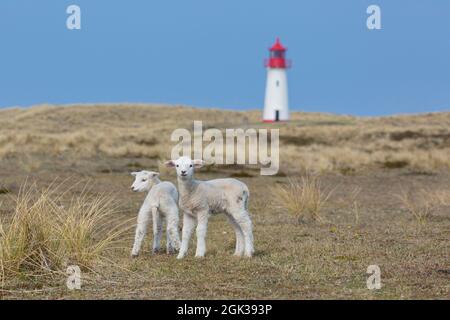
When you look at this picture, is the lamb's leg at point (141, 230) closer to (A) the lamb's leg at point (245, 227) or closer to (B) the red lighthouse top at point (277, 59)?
(A) the lamb's leg at point (245, 227)

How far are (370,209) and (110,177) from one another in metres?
10.6

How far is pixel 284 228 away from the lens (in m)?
14.6

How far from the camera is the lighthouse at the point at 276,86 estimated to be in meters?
66.8

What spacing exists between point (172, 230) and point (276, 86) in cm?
5760

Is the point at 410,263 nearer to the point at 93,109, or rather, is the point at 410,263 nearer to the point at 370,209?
the point at 370,209

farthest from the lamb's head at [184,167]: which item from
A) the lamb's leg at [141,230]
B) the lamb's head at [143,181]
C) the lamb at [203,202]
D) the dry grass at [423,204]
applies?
the dry grass at [423,204]

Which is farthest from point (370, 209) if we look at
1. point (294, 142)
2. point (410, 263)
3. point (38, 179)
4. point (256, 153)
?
point (294, 142)

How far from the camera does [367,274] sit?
962cm

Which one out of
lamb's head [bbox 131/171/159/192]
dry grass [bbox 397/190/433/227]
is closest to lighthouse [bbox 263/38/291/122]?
dry grass [bbox 397/190/433/227]

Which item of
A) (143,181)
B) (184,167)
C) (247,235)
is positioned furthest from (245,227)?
(143,181)

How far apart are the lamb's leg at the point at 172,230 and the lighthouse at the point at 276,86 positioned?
5549 centimetres

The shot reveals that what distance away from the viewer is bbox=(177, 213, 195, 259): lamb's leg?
10.7 m

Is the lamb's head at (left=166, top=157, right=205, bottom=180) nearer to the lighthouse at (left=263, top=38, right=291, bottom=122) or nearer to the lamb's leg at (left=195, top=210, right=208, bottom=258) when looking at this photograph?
the lamb's leg at (left=195, top=210, right=208, bottom=258)
